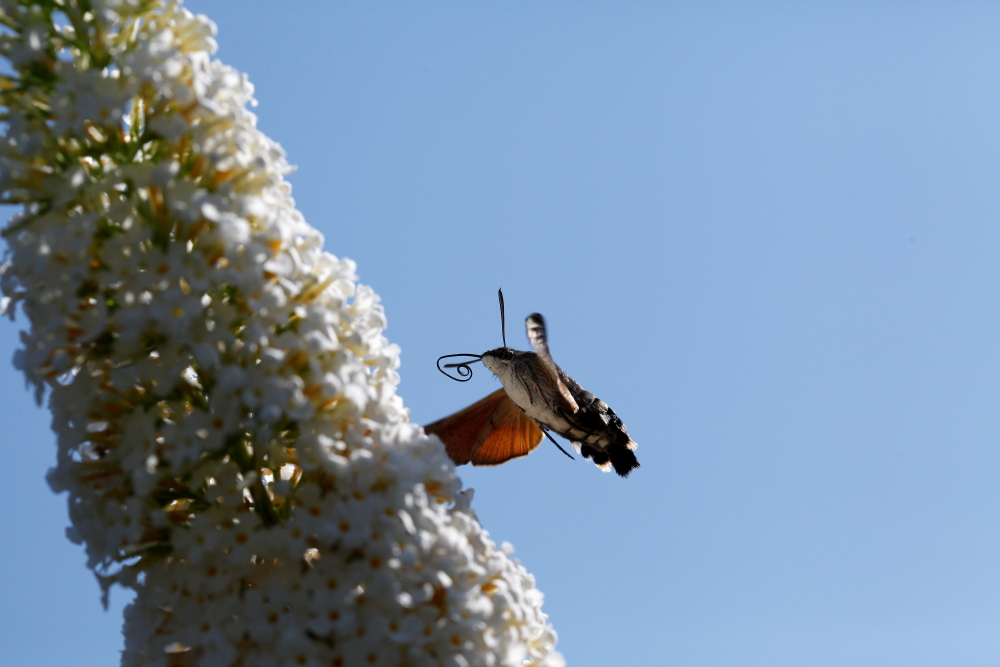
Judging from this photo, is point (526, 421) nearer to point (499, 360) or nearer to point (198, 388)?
point (499, 360)

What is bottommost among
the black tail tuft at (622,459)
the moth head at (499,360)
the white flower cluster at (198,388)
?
the white flower cluster at (198,388)

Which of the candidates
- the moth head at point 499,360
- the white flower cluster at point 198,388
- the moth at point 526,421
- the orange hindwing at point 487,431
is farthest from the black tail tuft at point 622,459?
the white flower cluster at point 198,388

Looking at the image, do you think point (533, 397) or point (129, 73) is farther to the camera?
point (533, 397)

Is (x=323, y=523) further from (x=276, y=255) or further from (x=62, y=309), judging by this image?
(x=62, y=309)

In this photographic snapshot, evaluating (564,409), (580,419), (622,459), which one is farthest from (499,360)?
(622,459)

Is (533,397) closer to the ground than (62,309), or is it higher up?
higher up

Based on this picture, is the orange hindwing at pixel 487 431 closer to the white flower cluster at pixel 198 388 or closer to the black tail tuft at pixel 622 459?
the black tail tuft at pixel 622 459

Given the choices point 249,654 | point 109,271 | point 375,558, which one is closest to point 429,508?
point 375,558
